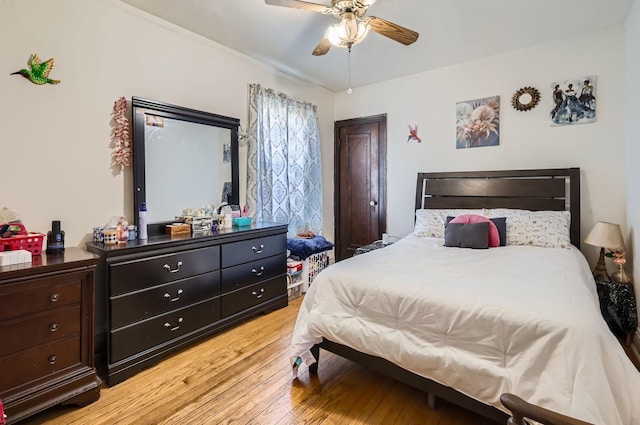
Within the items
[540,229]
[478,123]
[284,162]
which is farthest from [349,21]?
[540,229]

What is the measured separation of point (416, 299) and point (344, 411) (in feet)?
2.42

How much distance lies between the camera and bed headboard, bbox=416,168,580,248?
3.08 metres

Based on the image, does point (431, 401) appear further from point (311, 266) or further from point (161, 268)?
point (311, 266)

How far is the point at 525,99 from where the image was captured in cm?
332

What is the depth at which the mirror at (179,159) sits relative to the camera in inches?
99.3

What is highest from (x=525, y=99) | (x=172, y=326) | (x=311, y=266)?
(x=525, y=99)

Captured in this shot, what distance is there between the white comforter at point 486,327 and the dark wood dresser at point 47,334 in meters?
1.21

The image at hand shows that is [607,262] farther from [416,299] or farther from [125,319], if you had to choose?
[125,319]

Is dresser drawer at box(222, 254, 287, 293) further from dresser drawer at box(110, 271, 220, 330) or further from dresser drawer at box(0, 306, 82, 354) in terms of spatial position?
dresser drawer at box(0, 306, 82, 354)

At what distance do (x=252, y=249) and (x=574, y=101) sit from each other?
3372 millimetres

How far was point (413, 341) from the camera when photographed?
1.66 m

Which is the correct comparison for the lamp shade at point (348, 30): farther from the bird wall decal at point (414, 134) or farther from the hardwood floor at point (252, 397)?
the hardwood floor at point (252, 397)

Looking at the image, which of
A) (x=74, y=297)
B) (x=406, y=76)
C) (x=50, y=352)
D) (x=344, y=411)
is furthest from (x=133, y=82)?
(x=406, y=76)

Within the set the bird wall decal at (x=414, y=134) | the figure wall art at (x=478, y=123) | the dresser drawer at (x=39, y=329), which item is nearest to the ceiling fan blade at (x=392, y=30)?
the figure wall art at (x=478, y=123)
